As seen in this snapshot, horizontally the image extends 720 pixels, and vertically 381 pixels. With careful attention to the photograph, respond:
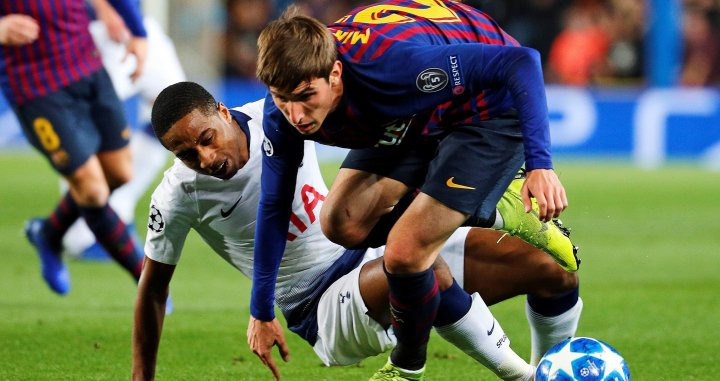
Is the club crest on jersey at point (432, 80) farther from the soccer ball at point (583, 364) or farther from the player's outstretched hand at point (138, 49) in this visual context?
the player's outstretched hand at point (138, 49)

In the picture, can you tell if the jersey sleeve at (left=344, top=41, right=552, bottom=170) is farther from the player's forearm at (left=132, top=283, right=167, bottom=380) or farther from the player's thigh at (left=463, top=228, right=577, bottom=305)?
the player's forearm at (left=132, top=283, right=167, bottom=380)

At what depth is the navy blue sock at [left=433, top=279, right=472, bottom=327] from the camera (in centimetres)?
439

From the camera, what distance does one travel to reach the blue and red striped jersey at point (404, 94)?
4102mm

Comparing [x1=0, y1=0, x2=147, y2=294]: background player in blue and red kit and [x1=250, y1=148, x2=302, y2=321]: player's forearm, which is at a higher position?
[x1=250, y1=148, x2=302, y2=321]: player's forearm

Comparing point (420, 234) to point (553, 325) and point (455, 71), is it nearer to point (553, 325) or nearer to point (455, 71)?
point (455, 71)

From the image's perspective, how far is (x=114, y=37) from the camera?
8.26 metres

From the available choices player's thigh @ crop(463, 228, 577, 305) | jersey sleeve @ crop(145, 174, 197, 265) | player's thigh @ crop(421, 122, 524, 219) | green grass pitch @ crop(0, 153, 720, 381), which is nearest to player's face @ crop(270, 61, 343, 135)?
player's thigh @ crop(421, 122, 524, 219)

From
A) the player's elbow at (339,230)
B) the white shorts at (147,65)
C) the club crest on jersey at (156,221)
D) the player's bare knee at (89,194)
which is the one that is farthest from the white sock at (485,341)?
the white shorts at (147,65)

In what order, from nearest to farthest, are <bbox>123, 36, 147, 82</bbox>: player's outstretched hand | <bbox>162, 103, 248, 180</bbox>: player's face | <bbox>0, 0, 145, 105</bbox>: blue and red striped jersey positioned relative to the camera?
1. <bbox>162, 103, 248, 180</bbox>: player's face
2. <bbox>0, 0, 145, 105</bbox>: blue and red striped jersey
3. <bbox>123, 36, 147, 82</bbox>: player's outstretched hand

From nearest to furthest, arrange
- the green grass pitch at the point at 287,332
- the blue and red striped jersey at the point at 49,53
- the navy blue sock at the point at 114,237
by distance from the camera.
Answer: the green grass pitch at the point at 287,332 → the navy blue sock at the point at 114,237 → the blue and red striped jersey at the point at 49,53

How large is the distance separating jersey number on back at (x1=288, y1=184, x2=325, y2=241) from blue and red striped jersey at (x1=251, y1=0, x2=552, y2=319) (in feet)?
1.37

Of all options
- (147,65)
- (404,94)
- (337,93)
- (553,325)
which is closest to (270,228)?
(337,93)

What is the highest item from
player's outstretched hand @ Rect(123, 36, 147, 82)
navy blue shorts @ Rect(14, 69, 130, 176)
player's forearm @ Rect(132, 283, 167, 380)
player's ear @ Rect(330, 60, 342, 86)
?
player's ear @ Rect(330, 60, 342, 86)

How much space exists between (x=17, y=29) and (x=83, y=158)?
83cm
